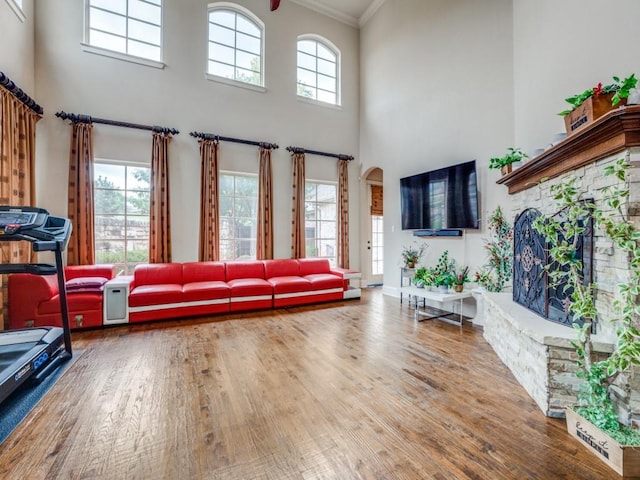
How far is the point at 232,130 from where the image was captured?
5.43 meters

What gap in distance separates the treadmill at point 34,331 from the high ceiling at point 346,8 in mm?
6207

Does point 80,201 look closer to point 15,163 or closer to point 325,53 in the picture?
point 15,163

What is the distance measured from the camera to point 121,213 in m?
4.68

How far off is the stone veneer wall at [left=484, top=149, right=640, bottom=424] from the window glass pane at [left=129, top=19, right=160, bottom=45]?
20.4 feet

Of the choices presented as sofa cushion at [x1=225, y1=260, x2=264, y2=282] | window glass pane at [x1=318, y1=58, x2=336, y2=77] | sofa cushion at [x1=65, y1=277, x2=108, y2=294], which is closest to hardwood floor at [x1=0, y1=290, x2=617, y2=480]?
sofa cushion at [x1=65, y1=277, x2=108, y2=294]

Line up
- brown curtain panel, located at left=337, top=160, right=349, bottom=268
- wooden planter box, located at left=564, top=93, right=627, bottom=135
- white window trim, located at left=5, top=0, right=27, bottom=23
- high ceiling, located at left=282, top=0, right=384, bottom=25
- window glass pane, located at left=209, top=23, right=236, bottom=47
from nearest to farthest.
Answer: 1. wooden planter box, located at left=564, top=93, right=627, bottom=135
2. white window trim, located at left=5, top=0, right=27, bottom=23
3. window glass pane, located at left=209, top=23, right=236, bottom=47
4. high ceiling, located at left=282, top=0, right=384, bottom=25
5. brown curtain panel, located at left=337, top=160, right=349, bottom=268

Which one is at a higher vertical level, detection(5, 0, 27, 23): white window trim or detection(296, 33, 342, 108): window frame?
detection(296, 33, 342, 108): window frame

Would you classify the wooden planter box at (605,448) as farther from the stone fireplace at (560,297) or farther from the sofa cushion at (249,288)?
the sofa cushion at (249,288)

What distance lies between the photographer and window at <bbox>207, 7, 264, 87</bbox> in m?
5.38

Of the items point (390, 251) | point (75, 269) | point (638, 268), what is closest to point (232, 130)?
point (75, 269)

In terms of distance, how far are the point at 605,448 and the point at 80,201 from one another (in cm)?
601

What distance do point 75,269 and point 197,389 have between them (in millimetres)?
3163

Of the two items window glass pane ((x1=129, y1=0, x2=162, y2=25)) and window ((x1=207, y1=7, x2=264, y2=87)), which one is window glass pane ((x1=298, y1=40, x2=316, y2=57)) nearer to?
window ((x1=207, y1=7, x2=264, y2=87))

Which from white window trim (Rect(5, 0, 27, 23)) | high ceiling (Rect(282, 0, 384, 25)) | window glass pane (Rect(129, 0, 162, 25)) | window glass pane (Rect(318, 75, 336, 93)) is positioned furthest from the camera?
window glass pane (Rect(318, 75, 336, 93))
